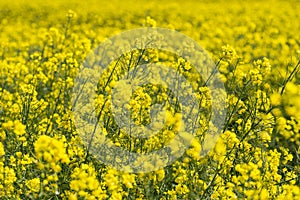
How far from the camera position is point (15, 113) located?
15.4 feet

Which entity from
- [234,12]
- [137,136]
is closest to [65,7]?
[234,12]

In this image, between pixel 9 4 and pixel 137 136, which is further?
pixel 9 4

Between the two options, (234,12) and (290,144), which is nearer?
(290,144)

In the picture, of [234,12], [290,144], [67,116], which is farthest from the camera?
[234,12]

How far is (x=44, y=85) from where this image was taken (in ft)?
20.2

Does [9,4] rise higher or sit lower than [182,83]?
lower

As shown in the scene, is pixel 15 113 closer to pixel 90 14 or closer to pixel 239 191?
pixel 239 191

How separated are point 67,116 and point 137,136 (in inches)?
26.0

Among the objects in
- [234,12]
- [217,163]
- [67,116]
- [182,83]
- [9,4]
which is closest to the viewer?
[217,163]

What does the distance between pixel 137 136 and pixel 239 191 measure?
2.83ft

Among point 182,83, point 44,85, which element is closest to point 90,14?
point 44,85

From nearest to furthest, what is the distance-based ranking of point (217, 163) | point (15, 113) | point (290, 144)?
point (217, 163) → point (15, 113) → point (290, 144)

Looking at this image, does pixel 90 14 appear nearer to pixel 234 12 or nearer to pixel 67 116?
pixel 234 12

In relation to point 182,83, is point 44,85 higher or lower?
lower
